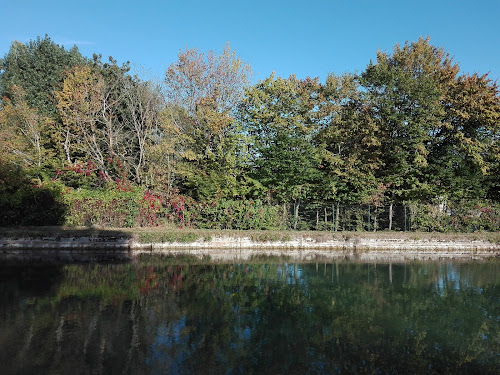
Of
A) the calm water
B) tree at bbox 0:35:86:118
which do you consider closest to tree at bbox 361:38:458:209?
the calm water

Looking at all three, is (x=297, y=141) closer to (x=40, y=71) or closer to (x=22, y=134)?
(x=22, y=134)

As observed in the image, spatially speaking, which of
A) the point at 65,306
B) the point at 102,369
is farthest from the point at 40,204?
the point at 102,369

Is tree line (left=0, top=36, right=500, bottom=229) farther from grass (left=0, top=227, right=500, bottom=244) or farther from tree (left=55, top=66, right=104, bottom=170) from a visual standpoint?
grass (left=0, top=227, right=500, bottom=244)

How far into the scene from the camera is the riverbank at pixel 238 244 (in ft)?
51.8

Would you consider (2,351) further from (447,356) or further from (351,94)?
(351,94)

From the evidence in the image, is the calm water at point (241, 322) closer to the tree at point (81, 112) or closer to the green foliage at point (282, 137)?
Result: the green foliage at point (282, 137)

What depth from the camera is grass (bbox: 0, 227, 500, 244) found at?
1614 centimetres

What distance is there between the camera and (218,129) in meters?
23.1

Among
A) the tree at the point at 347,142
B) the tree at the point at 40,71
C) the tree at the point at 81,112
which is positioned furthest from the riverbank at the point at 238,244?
the tree at the point at 40,71

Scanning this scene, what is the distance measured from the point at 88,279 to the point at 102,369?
6026 millimetres

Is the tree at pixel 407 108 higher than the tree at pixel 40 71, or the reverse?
the tree at pixel 40 71

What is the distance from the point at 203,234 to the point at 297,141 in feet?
28.0

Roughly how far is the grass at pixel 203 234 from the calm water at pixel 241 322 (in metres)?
4.61

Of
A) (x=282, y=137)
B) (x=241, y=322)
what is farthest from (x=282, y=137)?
(x=241, y=322)
